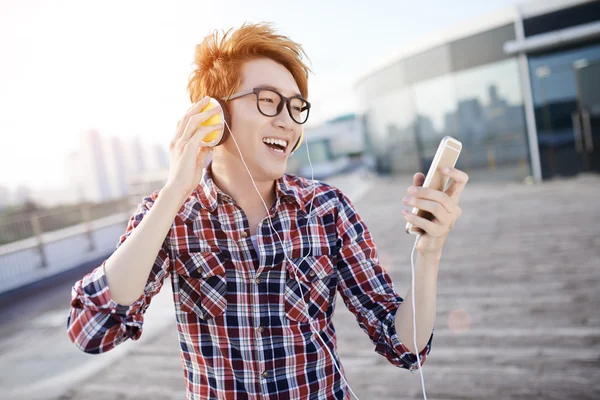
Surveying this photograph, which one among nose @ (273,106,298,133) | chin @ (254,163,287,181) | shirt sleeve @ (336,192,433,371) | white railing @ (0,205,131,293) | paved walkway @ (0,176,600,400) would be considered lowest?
paved walkway @ (0,176,600,400)

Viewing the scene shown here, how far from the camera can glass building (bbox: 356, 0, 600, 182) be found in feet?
34.1

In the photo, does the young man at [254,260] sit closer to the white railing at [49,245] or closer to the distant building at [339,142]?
the white railing at [49,245]

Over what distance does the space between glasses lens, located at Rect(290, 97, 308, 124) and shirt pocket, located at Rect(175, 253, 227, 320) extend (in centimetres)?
50

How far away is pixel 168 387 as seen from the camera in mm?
3289

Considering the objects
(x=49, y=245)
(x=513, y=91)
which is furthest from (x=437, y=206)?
(x=513, y=91)

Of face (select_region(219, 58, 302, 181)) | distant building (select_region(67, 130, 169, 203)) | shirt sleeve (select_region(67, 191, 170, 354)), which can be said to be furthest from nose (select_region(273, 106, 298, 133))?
distant building (select_region(67, 130, 169, 203))

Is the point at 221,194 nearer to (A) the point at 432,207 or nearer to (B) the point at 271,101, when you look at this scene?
(B) the point at 271,101

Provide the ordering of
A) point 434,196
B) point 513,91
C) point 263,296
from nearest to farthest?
point 434,196, point 263,296, point 513,91

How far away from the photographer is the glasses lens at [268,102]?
1.33 meters

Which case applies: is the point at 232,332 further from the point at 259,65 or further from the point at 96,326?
the point at 259,65

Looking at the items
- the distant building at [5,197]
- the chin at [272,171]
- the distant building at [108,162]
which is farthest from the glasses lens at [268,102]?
the distant building at [108,162]

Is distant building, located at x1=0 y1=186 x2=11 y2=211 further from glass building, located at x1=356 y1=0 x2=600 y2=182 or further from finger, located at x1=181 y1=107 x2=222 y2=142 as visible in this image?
finger, located at x1=181 y1=107 x2=222 y2=142

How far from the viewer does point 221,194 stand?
133 centimetres

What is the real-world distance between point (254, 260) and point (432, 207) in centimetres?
54
